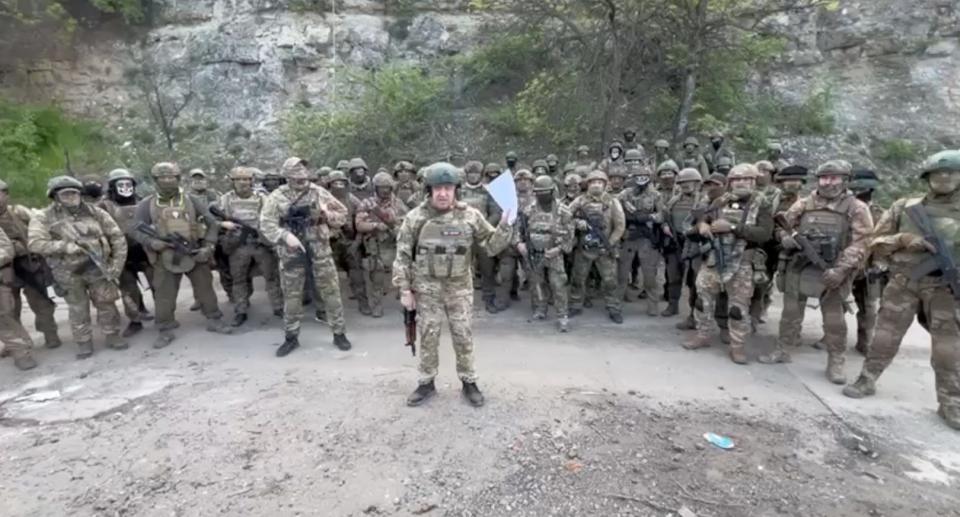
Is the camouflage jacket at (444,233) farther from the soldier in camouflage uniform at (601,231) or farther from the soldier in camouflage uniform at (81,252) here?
the soldier in camouflage uniform at (81,252)

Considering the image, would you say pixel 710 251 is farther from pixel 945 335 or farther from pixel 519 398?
pixel 519 398

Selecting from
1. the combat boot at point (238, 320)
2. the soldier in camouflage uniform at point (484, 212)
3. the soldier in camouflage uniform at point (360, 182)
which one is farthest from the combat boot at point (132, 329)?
the soldier in camouflage uniform at point (484, 212)

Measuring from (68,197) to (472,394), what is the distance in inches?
198

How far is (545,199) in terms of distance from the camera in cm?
733

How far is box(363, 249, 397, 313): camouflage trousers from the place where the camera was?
7.84m

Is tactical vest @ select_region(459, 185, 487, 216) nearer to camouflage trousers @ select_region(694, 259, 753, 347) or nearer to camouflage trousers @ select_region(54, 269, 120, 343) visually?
camouflage trousers @ select_region(694, 259, 753, 347)

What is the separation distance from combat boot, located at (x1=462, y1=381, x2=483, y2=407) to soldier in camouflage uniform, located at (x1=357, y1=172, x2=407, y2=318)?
3.04m

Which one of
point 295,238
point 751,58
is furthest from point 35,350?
point 751,58

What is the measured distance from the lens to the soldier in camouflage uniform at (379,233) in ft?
25.0

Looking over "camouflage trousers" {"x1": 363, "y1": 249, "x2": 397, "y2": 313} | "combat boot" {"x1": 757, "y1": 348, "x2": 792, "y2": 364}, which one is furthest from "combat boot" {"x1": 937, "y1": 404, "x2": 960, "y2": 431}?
"camouflage trousers" {"x1": 363, "y1": 249, "x2": 397, "y2": 313}

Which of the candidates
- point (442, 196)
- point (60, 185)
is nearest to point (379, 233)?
point (442, 196)

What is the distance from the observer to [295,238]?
5984 mm

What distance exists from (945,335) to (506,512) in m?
3.99

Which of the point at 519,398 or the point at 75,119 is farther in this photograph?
the point at 75,119
